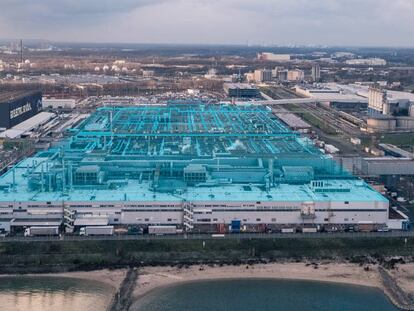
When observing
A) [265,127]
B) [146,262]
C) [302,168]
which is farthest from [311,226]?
[265,127]

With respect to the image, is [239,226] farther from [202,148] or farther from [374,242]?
[202,148]

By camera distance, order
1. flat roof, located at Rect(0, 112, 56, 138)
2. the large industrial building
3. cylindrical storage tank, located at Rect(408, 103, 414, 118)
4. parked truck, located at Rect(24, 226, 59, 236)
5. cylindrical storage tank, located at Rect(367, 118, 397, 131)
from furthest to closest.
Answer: cylindrical storage tank, located at Rect(408, 103, 414, 118) → cylindrical storage tank, located at Rect(367, 118, 397, 131) → the large industrial building → flat roof, located at Rect(0, 112, 56, 138) → parked truck, located at Rect(24, 226, 59, 236)

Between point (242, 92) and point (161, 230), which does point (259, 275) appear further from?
point (242, 92)

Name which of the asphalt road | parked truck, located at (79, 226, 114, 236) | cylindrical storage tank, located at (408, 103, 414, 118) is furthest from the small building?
parked truck, located at (79, 226, 114, 236)

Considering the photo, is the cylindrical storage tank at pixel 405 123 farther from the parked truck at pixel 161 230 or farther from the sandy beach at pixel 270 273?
the parked truck at pixel 161 230

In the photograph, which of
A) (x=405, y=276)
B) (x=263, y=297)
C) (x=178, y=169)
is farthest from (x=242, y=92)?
(x=263, y=297)

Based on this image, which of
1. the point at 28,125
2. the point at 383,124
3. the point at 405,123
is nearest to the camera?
the point at 28,125

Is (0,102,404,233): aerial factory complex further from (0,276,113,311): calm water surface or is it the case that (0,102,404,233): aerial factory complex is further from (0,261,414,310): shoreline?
(0,276,113,311): calm water surface
